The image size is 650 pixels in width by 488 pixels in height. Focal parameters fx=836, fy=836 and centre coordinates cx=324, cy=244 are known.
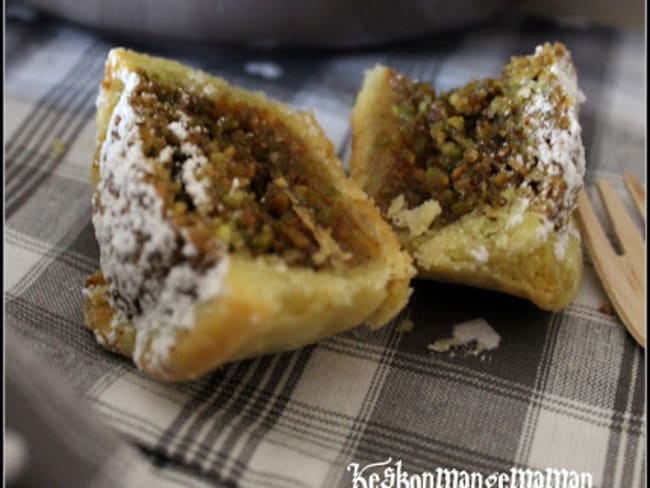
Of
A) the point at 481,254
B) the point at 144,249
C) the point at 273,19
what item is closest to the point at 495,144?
the point at 481,254

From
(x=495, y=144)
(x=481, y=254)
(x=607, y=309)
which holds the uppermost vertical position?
(x=495, y=144)

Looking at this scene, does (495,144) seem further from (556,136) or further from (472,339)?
(472,339)

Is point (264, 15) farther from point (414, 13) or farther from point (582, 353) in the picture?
point (582, 353)

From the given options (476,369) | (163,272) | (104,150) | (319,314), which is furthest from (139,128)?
(476,369)

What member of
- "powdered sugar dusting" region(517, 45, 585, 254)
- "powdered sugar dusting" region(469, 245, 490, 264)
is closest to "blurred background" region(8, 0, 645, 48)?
"powdered sugar dusting" region(517, 45, 585, 254)

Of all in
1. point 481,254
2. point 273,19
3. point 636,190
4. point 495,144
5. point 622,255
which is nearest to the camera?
point 481,254

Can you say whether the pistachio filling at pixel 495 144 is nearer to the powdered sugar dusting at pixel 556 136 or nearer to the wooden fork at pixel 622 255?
the powdered sugar dusting at pixel 556 136

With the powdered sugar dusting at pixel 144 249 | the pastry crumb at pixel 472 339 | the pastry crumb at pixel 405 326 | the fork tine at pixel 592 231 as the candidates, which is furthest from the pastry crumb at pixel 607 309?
the powdered sugar dusting at pixel 144 249
